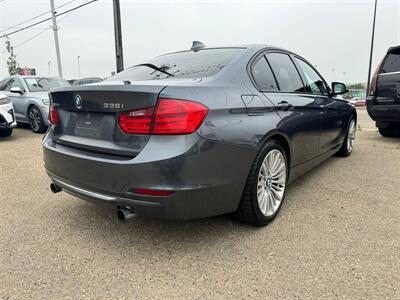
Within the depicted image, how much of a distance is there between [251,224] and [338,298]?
3.03ft

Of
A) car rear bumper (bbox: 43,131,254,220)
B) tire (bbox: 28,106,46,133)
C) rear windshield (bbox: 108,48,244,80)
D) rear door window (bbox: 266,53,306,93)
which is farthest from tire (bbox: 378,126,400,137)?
tire (bbox: 28,106,46,133)

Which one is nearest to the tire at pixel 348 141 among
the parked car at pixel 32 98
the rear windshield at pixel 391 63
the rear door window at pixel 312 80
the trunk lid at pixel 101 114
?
the rear door window at pixel 312 80

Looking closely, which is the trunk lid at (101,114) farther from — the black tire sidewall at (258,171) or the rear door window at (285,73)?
the rear door window at (285,73)

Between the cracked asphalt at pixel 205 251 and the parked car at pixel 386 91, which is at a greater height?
the parked car at pixel 386 91

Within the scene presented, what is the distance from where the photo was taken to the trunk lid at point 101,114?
2049mm

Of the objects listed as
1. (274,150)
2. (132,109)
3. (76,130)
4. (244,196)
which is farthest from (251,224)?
(76,130)

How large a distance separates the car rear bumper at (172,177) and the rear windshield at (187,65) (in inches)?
27.1

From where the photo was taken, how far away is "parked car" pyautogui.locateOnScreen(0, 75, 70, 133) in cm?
762

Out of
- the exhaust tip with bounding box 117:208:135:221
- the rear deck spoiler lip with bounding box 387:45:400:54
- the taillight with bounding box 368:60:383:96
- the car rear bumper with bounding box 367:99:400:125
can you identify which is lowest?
the car rear bumper with bounding box 367:99:400:125

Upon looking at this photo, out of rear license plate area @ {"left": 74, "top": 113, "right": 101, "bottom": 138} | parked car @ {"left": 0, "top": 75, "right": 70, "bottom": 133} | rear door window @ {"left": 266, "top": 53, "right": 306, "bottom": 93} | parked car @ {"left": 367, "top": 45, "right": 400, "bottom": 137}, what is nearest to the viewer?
rear license plate area @ {"left": 74, "top": 113, "right": 101, "bottom": 138}

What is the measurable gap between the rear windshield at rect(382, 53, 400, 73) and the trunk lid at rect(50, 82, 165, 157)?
5220 millimetres

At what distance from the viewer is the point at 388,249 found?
7.65 feet

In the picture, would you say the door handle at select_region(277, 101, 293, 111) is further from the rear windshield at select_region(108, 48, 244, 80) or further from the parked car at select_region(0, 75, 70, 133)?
the parked car at select_region(0, 75, 70, 133)

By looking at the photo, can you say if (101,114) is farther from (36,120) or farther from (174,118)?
(36,120)
